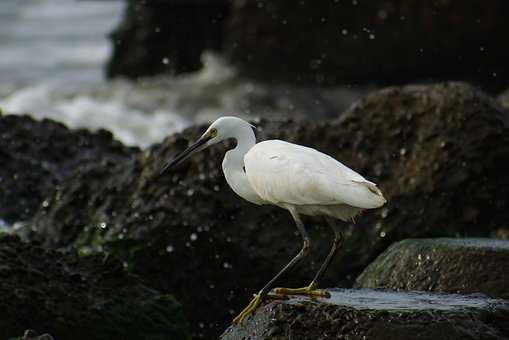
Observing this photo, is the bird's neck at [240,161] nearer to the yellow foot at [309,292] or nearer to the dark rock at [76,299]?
the yellow foot at [309,292]

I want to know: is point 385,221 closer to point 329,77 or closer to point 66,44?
point 329,77

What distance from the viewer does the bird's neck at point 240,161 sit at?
6.16m

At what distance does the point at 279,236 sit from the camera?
8234 millimetres

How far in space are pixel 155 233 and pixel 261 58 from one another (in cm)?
1079

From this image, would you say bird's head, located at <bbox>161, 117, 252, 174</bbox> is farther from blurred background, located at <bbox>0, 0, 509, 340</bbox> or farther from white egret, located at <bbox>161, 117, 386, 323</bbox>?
blurred background, located at <bbox>0, 0, 509, 340</bbox>

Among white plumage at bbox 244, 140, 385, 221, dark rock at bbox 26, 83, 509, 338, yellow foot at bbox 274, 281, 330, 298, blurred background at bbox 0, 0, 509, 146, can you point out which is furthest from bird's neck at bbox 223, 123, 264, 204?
blurred background at bbox 0, 0, 509, 146

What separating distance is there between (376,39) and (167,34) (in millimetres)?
4093

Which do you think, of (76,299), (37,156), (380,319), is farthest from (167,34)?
(380,319)

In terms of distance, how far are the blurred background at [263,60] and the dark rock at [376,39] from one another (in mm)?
15

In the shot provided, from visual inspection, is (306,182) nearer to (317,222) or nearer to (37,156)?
(317,222)

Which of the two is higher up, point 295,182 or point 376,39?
point 376,39

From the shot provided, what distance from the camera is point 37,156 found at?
10188mm

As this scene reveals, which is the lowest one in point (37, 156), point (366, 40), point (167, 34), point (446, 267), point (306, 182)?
point (446, 267)

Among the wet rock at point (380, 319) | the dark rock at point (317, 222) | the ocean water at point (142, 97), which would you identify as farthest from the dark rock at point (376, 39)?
the wet rock at point (380, 319)
